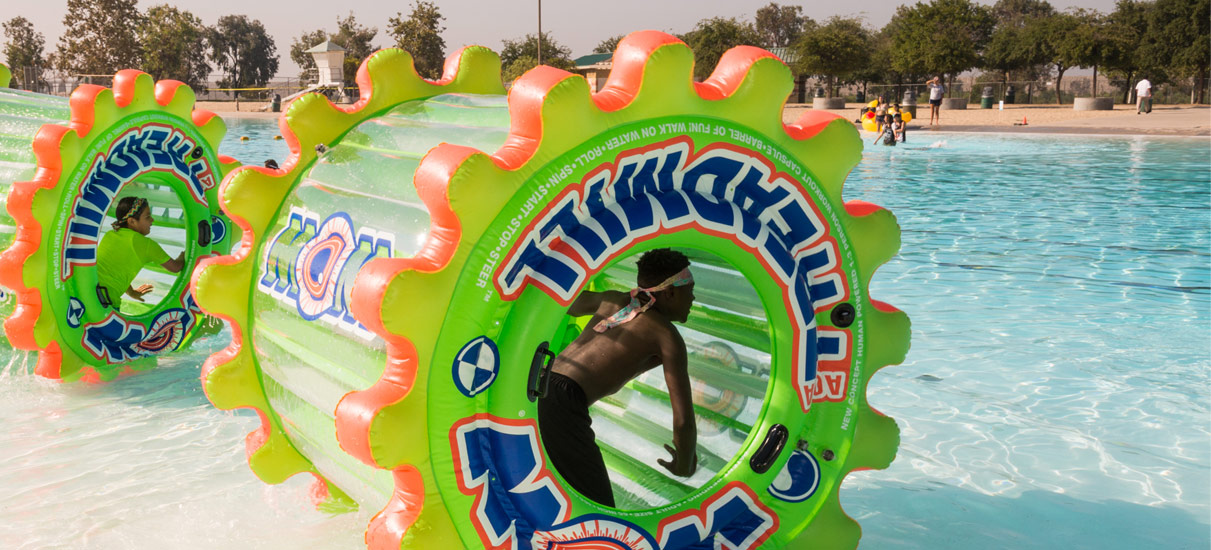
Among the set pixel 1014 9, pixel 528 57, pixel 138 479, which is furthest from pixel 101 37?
pixel 1014 9

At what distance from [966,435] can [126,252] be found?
4.66 metres

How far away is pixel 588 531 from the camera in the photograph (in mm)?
2652

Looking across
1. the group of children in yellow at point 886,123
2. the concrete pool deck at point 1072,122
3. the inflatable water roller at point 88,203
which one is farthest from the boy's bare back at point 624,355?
the group of children in yellow at point 886,123

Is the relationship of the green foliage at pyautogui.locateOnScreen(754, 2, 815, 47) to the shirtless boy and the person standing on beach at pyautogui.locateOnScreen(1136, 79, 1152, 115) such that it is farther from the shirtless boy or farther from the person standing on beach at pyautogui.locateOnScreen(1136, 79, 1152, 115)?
the shirtless boy

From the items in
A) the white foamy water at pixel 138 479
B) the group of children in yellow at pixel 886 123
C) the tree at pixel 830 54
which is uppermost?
the tree at pixel 830 54

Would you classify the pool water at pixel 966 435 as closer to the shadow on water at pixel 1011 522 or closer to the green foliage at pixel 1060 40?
the shadow on water at pixel 1011 522

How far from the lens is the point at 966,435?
460cm

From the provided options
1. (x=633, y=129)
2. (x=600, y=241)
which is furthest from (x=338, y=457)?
(x=633, y=129)

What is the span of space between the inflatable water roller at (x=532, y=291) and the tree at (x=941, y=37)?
42.9 m

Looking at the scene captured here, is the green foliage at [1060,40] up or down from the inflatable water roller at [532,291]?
up

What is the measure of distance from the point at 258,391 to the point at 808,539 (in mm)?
1878

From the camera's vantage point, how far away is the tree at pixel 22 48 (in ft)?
184

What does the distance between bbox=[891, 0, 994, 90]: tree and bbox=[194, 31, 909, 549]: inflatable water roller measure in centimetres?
4295

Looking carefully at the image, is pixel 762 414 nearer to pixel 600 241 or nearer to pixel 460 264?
pixel 600 241
